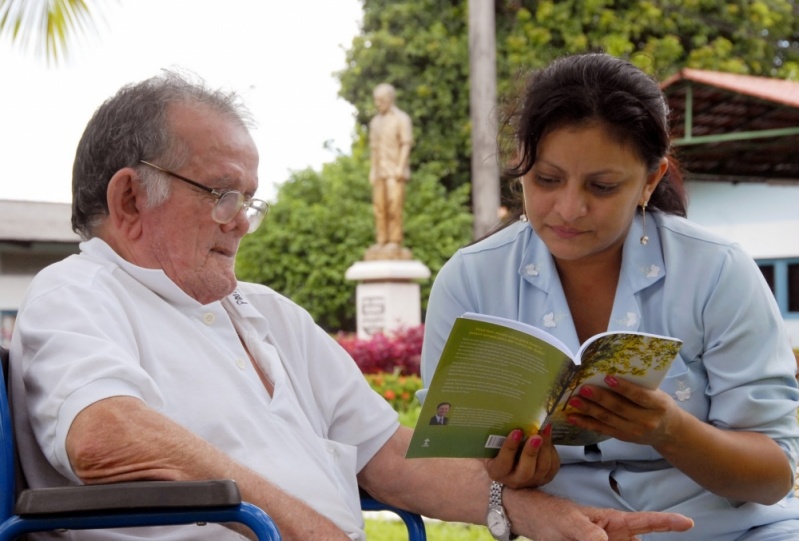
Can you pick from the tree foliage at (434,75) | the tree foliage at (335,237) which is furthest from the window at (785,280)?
the tree foliage at (335,237)

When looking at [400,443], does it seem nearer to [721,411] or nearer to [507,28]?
[721,411]

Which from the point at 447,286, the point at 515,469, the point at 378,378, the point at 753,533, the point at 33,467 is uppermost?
the point at 447,286

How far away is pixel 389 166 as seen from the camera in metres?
14.2

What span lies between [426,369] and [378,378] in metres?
7.16

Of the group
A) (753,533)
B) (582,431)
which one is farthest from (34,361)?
(753,533)

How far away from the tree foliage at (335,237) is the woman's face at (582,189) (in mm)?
16040

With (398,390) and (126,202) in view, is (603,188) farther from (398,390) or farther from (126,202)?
(398,390)

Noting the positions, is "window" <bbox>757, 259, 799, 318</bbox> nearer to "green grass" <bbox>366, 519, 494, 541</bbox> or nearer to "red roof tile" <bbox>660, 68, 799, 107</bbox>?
"red roof tile" <bbox>660, 68, 799, 107</bbox>

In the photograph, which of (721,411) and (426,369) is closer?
(721,411)

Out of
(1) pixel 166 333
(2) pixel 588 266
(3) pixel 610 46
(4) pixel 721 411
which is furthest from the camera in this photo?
(3) pixel 610 46

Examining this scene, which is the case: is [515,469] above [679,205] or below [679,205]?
below

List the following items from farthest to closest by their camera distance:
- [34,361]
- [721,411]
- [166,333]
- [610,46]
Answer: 1. [610,46]
2. [721,411]
3. [166,333]
4. [34,361]

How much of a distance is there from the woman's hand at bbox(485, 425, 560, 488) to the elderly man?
0.10ft

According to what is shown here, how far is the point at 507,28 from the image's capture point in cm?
2119
